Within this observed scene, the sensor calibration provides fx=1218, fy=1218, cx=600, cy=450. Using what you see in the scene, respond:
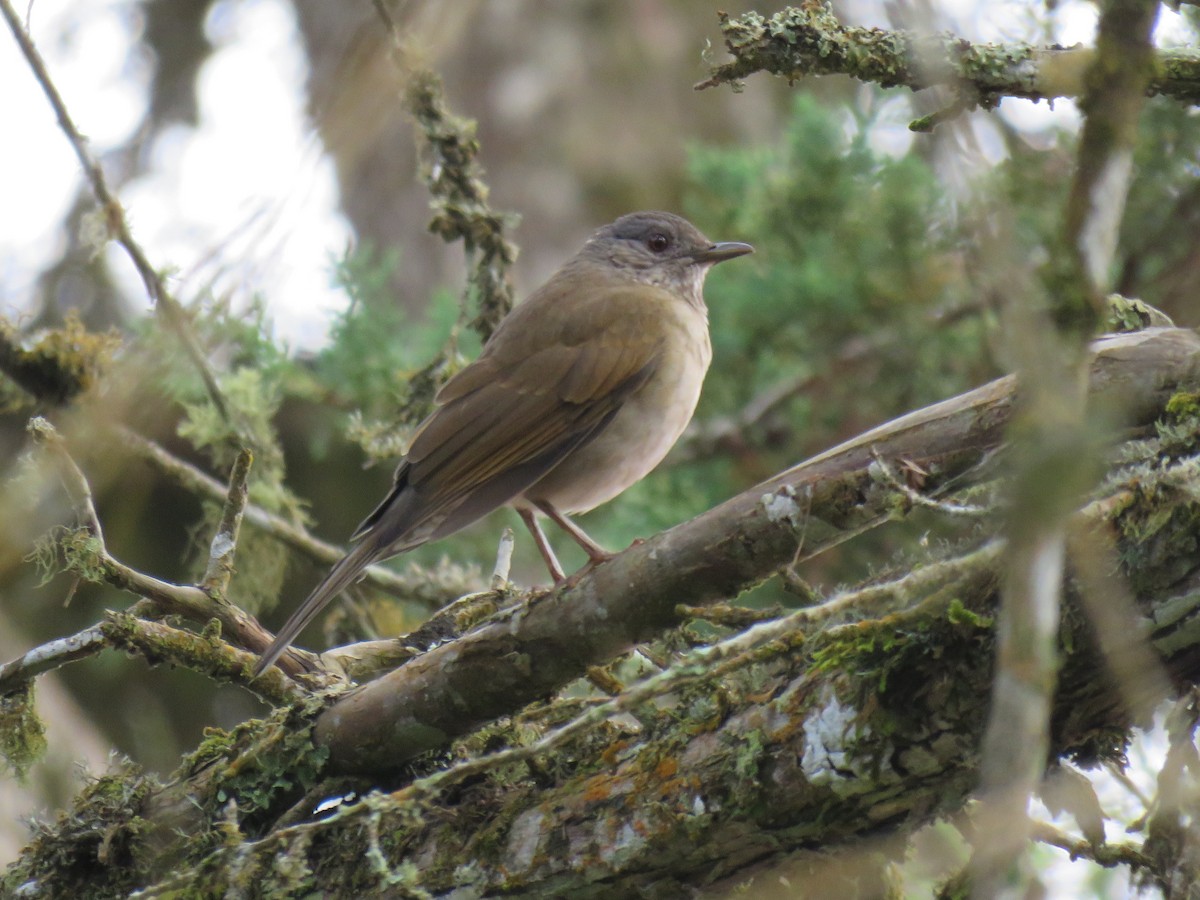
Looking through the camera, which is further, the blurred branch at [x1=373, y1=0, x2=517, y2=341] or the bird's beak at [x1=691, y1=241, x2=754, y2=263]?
the bird's beak at [x1=691, y1=241, x2=754, y2=263]

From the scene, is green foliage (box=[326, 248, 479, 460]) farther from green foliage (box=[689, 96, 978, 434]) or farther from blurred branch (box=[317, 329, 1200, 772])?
blurred branch (box=[317, 329, 1200, 772])

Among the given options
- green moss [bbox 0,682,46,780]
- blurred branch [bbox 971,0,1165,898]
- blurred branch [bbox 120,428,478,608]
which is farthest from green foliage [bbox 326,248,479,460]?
blurred branch [bbox 971,0,1165,898]

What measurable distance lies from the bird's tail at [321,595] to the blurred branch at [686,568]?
0.25 m

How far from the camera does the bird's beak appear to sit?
5.24 m

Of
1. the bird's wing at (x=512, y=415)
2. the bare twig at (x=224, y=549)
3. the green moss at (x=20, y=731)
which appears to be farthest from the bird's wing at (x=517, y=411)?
the green moss at (x=20, y=731)

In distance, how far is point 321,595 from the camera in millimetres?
3570

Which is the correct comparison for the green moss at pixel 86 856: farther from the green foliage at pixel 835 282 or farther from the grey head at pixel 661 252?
the green foliage at pixel 835 282

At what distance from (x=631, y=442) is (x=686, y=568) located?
5.27 ft

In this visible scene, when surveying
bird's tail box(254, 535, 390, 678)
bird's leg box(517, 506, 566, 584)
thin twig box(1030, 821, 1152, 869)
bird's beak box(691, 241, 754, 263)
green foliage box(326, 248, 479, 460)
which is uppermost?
green foliage box(326, 248, 479, 460)

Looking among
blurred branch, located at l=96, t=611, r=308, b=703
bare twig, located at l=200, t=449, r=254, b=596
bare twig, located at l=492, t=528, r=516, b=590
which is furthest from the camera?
bare twig, located at l=492, t=528, r=516, b=590

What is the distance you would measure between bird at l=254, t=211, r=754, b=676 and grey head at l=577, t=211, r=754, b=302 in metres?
0.41

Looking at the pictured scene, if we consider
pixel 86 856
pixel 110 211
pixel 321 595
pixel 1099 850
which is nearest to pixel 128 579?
pixel 321 595

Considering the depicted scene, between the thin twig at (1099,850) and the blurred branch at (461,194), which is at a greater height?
the blurred branch at (461,194)

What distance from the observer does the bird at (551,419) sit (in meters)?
4.01
